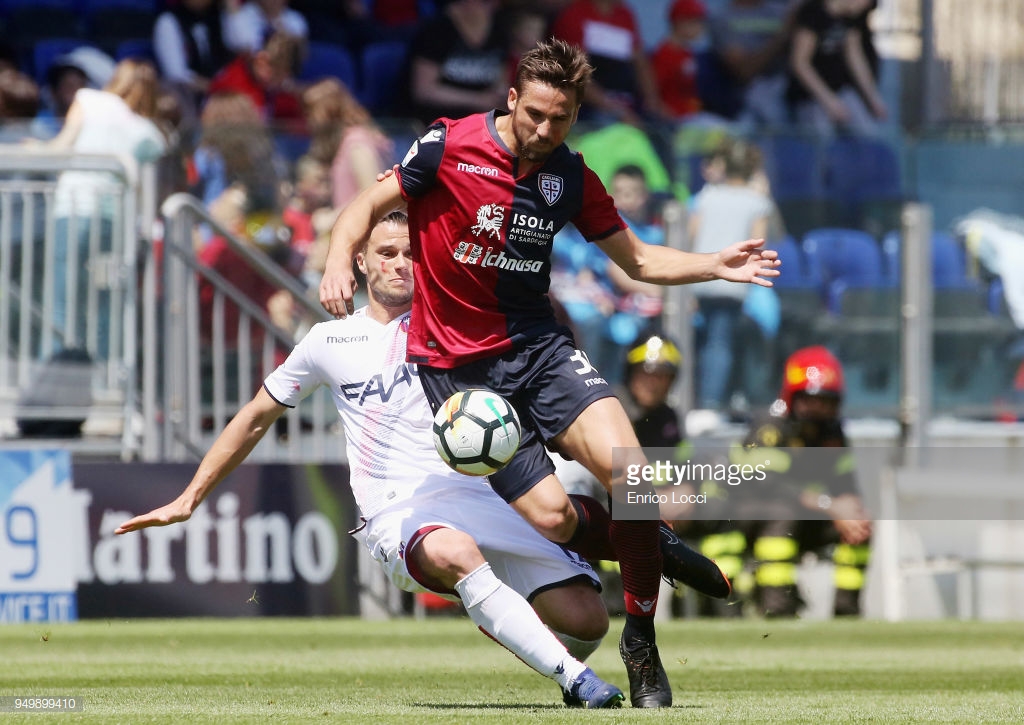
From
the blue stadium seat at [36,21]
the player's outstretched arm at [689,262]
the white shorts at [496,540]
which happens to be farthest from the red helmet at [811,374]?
the blue stadium seat at [36,21]

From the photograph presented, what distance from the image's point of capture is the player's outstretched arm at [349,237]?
5738 millimetres

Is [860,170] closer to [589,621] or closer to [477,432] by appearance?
[589,621]

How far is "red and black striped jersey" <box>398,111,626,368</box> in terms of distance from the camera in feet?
20.1

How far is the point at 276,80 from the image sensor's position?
547 inches

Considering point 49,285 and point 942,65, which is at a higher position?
point 942,65

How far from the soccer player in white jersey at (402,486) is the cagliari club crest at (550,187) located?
1.00 m

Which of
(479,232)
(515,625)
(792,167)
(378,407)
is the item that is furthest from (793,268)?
(515,625)

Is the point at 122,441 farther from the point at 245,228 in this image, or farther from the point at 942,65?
the point at 942,65

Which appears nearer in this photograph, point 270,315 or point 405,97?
point 270,315

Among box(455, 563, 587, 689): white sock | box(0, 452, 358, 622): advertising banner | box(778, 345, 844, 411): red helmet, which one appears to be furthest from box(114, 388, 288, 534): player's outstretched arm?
box(778, 345, 844, 411): red helmet

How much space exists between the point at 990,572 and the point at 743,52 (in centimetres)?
549

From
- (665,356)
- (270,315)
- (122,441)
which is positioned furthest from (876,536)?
(122,441)

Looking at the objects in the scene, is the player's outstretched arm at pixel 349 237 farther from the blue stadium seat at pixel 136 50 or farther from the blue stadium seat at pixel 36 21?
the blue stadium seat at pixel 36 21

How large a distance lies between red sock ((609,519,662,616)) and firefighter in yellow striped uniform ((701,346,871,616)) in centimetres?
519
